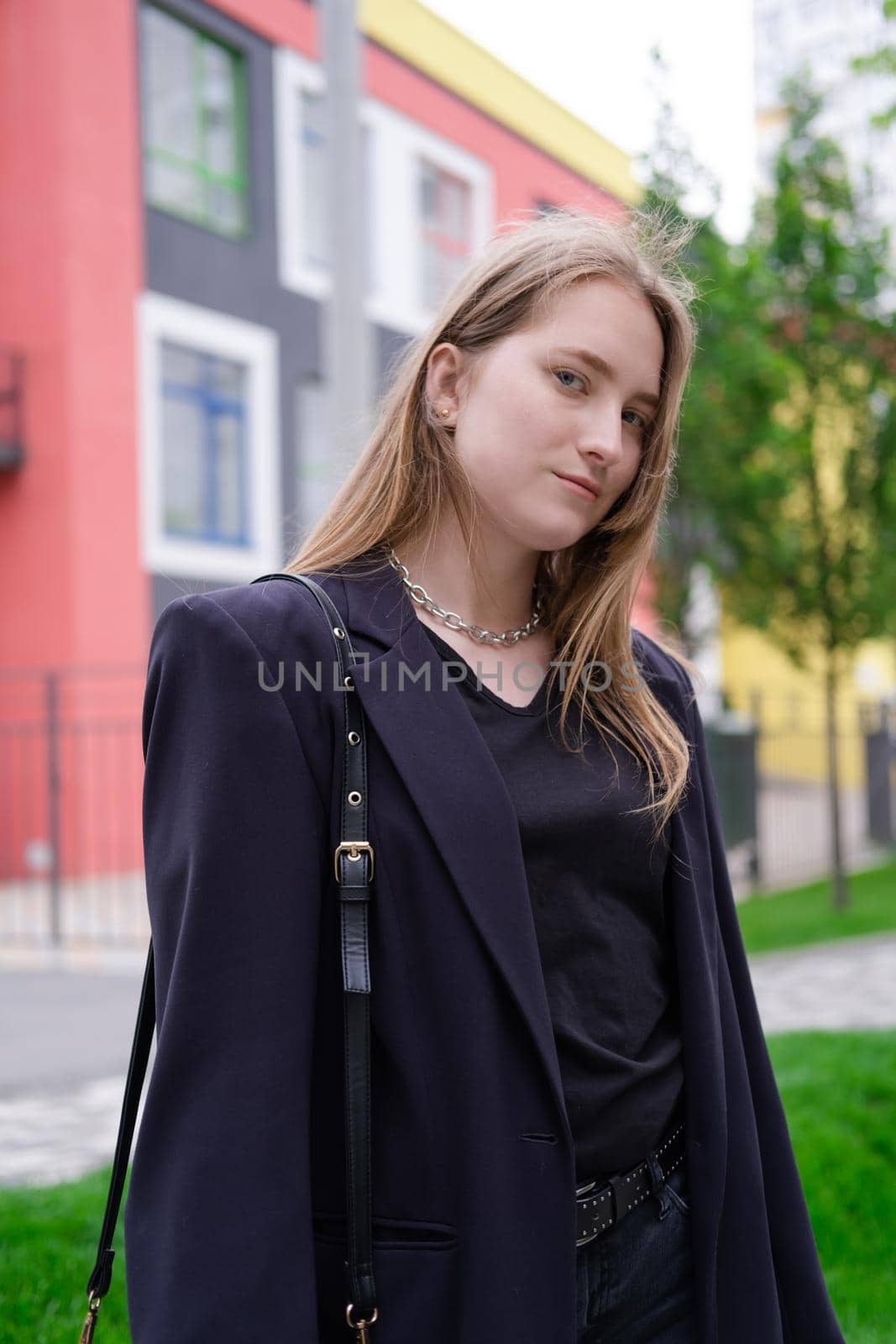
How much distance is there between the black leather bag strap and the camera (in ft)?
4.75

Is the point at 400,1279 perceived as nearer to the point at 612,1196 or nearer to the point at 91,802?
the point at 612,1196

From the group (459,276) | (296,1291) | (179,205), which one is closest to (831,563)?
(179,205)

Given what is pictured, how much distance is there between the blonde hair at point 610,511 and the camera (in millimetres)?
1796

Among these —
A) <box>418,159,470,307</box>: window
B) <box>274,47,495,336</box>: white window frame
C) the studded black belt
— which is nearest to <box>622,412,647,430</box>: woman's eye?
the studded black belt

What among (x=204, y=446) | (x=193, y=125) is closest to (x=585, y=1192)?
(x=204, y=446)

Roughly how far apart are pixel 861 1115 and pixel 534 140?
15743 millimetres

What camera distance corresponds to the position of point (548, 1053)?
1.55m

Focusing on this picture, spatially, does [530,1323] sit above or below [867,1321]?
above

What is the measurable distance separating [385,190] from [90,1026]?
1129cm

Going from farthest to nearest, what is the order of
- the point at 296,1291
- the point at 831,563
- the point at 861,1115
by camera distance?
the point at 831,563 < the point at 861,1115 < the point at 296,1291

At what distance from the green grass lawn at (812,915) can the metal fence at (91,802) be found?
0.64 metres

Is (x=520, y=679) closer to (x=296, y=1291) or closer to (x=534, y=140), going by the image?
(x=296, y=1291)

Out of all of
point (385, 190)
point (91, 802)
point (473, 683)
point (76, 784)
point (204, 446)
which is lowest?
point (91, 802)

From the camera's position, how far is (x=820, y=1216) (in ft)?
12.5
